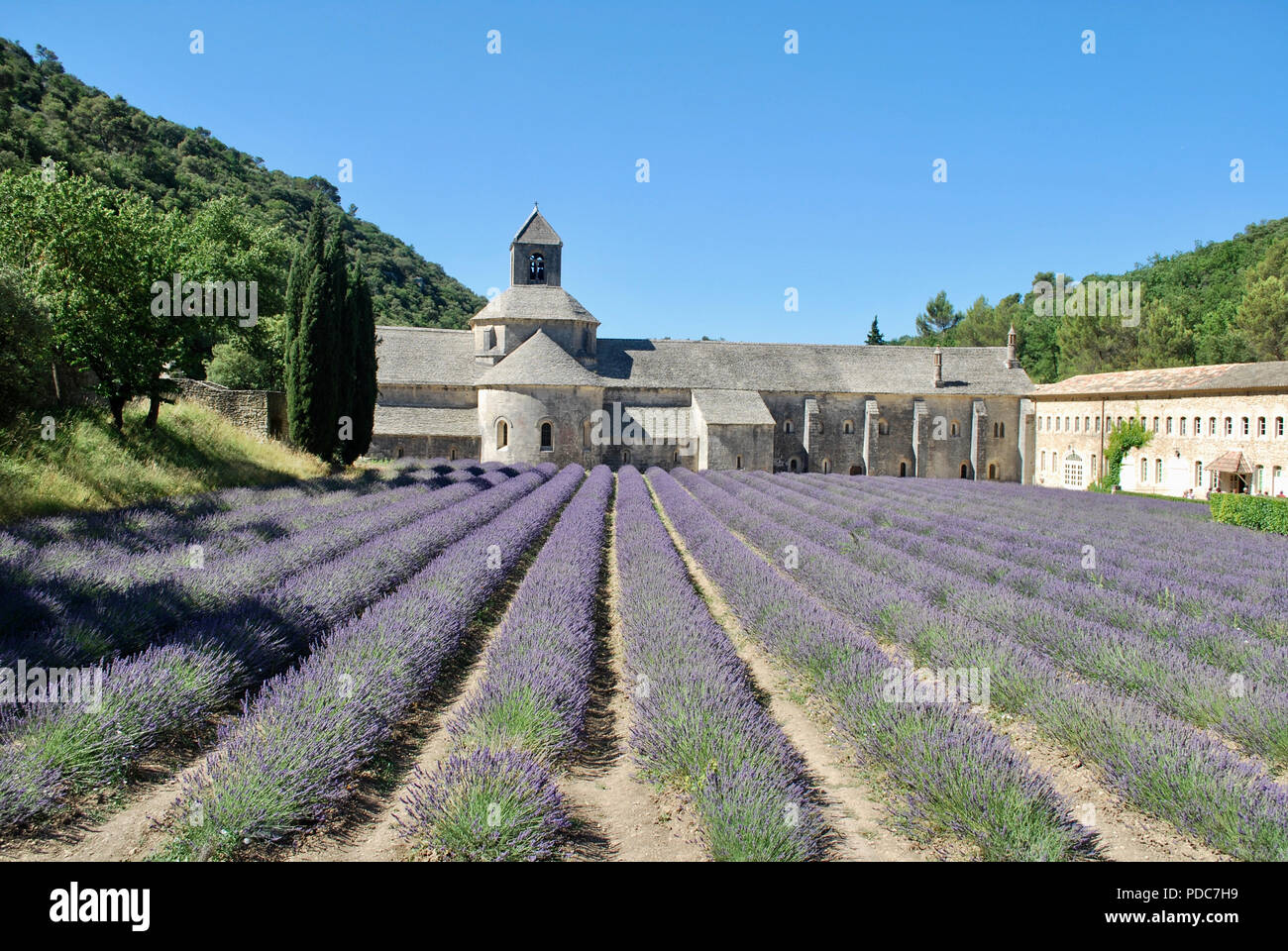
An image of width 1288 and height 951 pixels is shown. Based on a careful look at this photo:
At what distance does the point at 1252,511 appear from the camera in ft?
60.5

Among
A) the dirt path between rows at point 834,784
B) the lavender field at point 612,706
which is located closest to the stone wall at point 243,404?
the lavender field at point 612,706

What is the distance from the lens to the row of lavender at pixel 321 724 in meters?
3.46

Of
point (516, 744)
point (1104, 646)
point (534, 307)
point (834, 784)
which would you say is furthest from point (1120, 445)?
point (516, 744)

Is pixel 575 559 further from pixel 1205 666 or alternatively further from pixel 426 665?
pixel 1205 666

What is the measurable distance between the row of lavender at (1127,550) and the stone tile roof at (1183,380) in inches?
513

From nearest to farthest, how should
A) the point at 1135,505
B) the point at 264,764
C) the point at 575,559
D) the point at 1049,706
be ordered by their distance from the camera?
the point at 264,764 → the point at 1049,706 → the point at 575,559 → the point at 1135,505

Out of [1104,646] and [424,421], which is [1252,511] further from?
[424,421]

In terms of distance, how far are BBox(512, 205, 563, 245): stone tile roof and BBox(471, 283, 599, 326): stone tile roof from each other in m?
2.38

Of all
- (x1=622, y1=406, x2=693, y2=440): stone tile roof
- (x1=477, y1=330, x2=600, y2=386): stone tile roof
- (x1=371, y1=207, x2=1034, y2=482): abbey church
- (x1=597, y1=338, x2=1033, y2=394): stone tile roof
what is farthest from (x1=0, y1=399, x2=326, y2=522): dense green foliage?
(x1=597, y1=338, x2=1033, y2=394): stone tile roof
